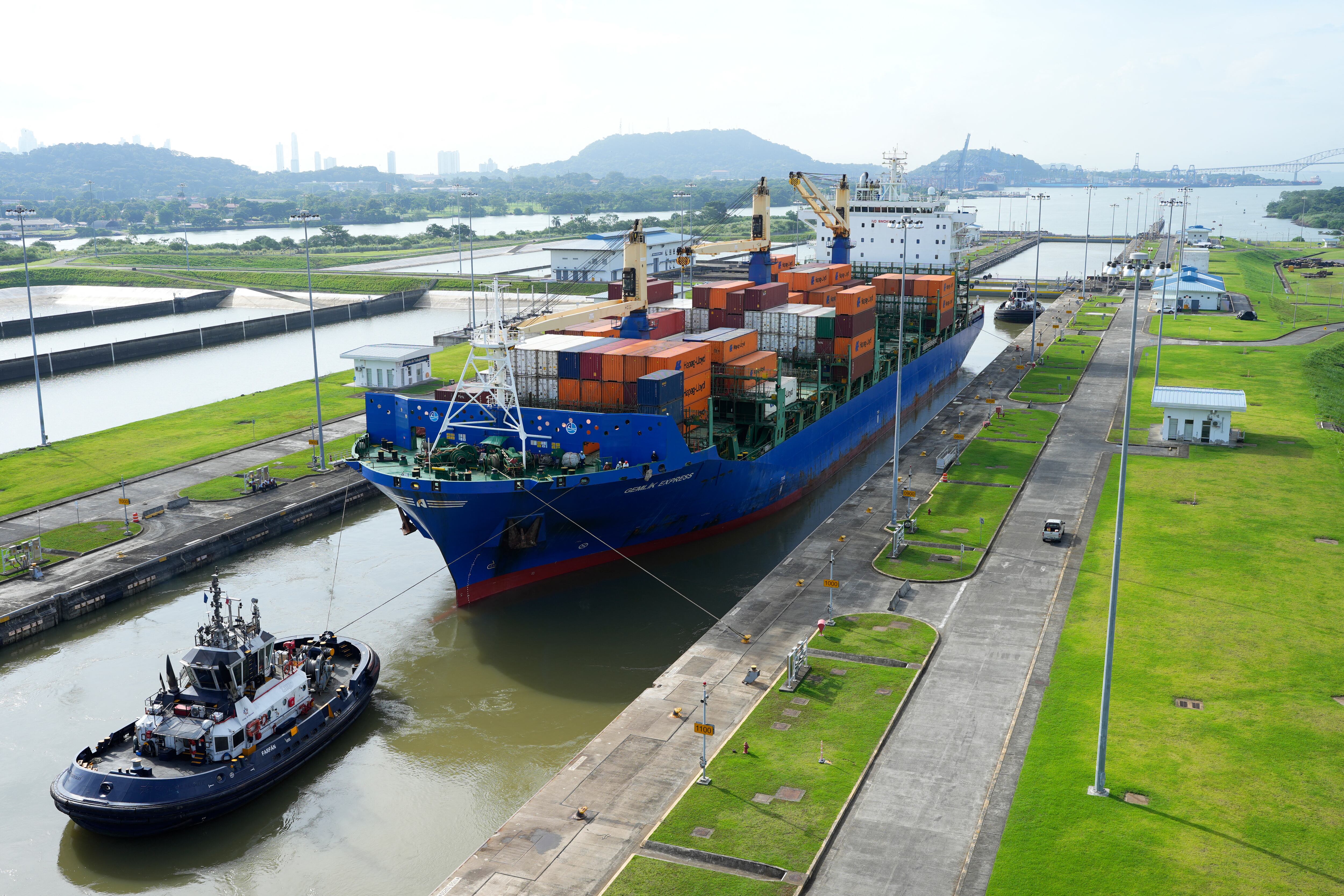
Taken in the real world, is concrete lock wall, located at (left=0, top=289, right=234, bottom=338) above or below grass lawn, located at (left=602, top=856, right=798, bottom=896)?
above

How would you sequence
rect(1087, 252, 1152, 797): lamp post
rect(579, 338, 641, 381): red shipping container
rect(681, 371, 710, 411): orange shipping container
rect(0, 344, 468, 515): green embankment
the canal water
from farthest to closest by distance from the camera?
rect(0, 344, 468, 515): green embankment
rect(681, 371, 710, 411): orange shipping container
rect(579, 338, 641, 381): red shipping container
the canal water
rect(1087, 252, 1152, 797): lamp post

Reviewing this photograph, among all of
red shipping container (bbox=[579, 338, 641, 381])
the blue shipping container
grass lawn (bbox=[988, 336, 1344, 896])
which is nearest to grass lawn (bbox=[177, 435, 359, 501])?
red shipping container (bbox=[579, 338, 641, 381])

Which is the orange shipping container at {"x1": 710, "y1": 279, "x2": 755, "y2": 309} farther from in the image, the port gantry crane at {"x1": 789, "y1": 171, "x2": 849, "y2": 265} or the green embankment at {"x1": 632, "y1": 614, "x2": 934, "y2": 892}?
the green embankment at {"x1": 632, "y1": 614, "x2": 934, "y2": 892}

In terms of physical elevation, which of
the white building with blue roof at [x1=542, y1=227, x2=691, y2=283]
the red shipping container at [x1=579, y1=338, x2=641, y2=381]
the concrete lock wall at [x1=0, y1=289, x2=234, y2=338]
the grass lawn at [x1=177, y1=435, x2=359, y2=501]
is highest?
the white building with blue roof at [x1=542, y1=227, x2=691, y2=283]

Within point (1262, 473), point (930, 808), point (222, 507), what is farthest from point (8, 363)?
point (1262, 473)

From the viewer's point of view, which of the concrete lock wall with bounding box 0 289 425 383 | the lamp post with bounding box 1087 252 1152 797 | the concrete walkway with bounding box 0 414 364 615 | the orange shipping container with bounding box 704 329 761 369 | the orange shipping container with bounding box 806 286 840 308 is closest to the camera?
the lamp post with bounding box 1087 252 1152 797

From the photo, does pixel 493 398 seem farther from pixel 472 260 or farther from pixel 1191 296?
pixel 1191 296

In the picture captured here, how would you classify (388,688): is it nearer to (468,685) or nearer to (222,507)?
(468,685)

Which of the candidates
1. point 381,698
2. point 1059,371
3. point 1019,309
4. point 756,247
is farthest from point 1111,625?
point 1019,309
